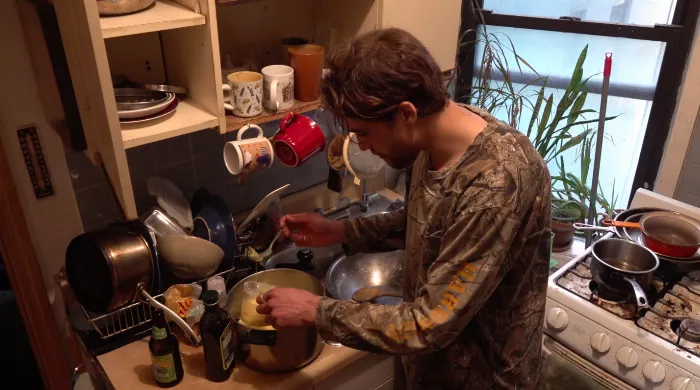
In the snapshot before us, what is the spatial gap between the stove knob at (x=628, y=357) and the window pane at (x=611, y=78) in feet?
3.12

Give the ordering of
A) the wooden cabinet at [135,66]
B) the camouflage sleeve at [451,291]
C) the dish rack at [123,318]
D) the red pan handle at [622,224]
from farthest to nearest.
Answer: the red pan handle at [622,224], the dish rack at [123,318], the wooden cabinet at [135,66], the camouflage sleeve at [451,291]

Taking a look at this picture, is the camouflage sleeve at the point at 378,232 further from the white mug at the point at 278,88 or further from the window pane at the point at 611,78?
the window pane at the point at 611,78

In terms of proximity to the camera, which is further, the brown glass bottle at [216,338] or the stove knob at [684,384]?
the stove knob at [684,384]

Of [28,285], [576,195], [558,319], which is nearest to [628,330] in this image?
[558,319]

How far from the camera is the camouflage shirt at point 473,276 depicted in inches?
35.8

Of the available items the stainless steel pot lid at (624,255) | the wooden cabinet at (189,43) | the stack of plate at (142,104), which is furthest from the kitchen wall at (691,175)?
the stack of plate at (142,104)

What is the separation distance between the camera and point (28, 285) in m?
1.51

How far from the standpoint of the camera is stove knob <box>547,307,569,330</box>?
151cm

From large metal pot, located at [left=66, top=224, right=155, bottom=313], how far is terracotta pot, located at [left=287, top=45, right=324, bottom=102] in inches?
21.6

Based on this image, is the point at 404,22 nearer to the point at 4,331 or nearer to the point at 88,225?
the point at 88,225

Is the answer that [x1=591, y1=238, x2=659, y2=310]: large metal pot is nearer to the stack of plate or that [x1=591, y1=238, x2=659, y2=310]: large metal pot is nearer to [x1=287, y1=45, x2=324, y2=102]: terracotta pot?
[x1=287, y1=45, x2=324, y2=102]: terracotta pot

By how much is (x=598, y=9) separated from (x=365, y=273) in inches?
49.3

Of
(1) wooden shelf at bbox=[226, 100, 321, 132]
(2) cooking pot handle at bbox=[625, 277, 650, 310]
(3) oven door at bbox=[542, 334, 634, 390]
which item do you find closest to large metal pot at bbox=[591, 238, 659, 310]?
(2) cooking pot handle at bbox=[625, 277, 650, 310]

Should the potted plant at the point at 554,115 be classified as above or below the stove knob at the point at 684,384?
above
